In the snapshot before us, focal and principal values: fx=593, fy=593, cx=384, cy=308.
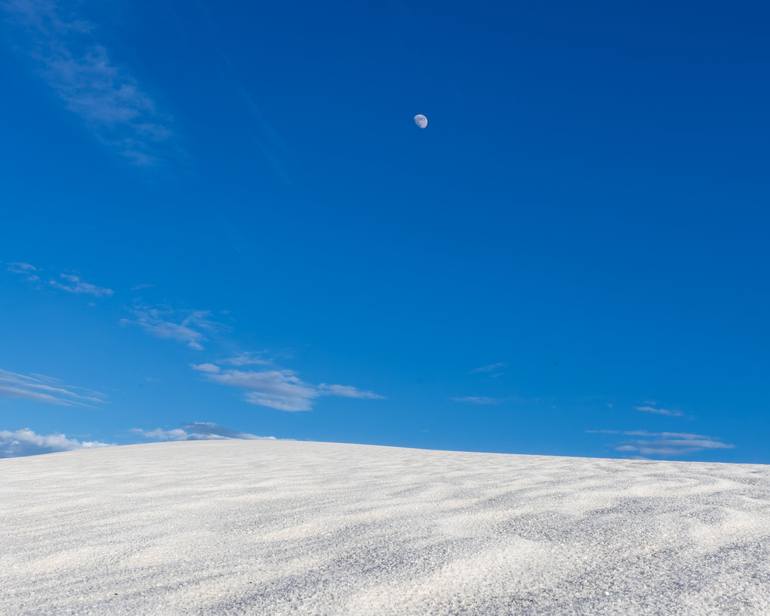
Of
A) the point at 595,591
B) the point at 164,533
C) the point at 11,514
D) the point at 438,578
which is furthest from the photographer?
the point at 11,514

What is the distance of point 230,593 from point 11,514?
104 inches

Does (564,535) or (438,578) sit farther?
(564,535)

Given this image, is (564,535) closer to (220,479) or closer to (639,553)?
(639,553)

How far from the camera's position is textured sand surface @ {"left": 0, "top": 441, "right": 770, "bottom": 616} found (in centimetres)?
173

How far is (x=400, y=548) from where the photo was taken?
90.2 inches

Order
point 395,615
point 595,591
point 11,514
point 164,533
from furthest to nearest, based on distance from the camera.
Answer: point 11,514, point 164,533, point 595,591, point 395,615

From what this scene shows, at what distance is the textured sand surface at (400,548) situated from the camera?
5.68 feet

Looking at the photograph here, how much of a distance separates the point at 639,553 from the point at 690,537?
1.30 feet

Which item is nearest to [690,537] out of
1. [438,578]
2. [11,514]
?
[438,578]

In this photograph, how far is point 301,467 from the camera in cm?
634

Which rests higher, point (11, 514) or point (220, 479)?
point (220, 479)

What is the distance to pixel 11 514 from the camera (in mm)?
3676

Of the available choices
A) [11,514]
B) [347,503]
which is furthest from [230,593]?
[11,514]

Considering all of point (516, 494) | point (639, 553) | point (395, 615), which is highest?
point (516, 494)
